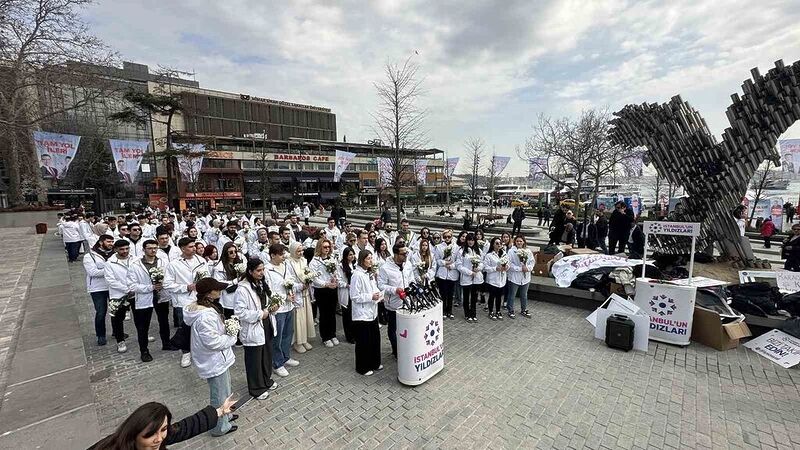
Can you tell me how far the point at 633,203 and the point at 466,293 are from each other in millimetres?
23490

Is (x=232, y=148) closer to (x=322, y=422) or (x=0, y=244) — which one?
(x=0, y=244)

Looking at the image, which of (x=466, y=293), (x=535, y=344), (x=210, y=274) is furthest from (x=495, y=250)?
(x=210, y=274)

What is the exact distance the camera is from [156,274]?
5.85 m

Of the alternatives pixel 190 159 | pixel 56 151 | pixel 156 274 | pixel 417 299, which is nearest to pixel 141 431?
pixel 417 299

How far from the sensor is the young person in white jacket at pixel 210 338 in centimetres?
369

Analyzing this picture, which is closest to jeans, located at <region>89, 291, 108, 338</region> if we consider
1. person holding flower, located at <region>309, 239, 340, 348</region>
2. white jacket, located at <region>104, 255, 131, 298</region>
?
white jacket, located at <region>104, 255, 131, 298</region>

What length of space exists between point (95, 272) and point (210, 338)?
4347mm

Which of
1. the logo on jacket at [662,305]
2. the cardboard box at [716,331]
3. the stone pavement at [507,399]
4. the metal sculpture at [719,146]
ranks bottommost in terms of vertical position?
the stone pavement at [507,399]

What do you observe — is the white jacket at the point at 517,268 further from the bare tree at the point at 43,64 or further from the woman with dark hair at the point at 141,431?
the bare tree at the point at 43,64

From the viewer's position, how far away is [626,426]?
4.22 meters

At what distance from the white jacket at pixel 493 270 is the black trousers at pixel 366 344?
10.3ft

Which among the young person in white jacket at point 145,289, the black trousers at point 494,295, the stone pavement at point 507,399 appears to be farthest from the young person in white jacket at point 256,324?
the black trousers at point 494,295

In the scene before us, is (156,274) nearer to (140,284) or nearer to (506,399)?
(140,284)

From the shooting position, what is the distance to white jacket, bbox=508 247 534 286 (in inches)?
302
